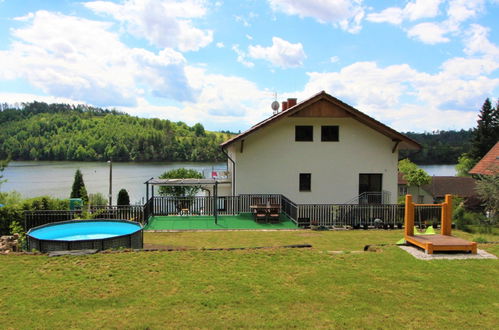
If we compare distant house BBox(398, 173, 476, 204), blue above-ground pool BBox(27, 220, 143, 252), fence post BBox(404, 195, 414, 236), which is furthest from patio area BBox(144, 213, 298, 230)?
distant house BBox(398, 173, 476, 204)

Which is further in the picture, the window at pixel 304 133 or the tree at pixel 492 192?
the window at pixel 304 133

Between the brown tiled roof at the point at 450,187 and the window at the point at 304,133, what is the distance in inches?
1038

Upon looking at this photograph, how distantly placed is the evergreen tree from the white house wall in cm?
3676

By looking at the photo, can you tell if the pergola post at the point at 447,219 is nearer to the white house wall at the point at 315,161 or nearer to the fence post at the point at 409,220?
the fence post at the point at 409,220

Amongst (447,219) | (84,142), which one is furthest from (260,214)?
(84,142)

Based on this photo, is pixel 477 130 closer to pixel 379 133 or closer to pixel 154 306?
pixel 379 133

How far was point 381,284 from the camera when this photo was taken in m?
7.07

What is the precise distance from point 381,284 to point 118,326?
4683 mm

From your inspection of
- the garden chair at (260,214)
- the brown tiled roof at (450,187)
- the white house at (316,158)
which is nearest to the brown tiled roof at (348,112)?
the white house at (316,158)

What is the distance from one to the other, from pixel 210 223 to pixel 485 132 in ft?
155

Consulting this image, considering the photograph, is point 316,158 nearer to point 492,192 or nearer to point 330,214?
point 330,214

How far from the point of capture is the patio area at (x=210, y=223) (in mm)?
16109

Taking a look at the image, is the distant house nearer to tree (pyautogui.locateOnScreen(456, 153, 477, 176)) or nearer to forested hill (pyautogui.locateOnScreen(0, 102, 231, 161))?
tree (pyautogui.locateOnScreen(456, 153, 477, 176))

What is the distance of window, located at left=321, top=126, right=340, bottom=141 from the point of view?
20.7 m
